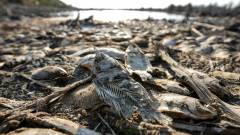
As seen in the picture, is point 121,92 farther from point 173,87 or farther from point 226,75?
point 226,75

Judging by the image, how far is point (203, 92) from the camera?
446 centimetres

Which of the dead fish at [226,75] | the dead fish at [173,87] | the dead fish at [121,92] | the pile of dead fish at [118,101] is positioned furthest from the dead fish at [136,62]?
the dead fish at [226,75]

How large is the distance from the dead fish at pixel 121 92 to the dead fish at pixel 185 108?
17 centimetres

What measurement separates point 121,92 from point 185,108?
0.81 metres

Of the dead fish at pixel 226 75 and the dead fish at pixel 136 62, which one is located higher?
the dead fish at pixel 136 62

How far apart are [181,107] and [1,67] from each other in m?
4.67

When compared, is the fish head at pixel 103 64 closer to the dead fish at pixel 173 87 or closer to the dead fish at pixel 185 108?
the dead fish at pixel 173 87

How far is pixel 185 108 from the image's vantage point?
3885 millimetres

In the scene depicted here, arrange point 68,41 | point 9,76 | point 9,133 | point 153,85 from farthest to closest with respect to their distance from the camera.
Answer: point 68,41 < point 9,76 < point 153,85 < point 9,133

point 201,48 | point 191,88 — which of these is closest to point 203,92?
point 191,88

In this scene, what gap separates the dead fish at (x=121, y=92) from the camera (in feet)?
12.1

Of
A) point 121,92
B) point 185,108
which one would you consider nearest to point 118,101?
point 121,92

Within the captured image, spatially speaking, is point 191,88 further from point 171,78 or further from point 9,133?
point 9,133

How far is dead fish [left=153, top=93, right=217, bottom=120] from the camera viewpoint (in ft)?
12.4
